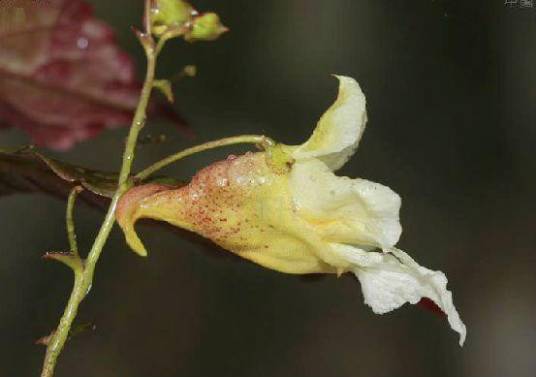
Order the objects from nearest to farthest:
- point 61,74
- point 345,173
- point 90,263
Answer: point 90,263
point 61,74
point 345,173

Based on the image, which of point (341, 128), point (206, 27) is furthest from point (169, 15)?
point (341, 128)

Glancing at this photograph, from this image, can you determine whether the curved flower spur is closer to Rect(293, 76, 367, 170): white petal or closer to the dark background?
Rect(293, 76, 367, 170): white petal

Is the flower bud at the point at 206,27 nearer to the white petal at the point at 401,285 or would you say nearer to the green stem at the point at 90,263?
the green stem at the point at 90,263

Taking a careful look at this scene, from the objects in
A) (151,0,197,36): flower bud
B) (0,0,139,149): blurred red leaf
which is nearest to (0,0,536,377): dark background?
(0,0,139,149): blurred red leaf

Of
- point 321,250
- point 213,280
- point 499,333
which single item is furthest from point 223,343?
point 321,250

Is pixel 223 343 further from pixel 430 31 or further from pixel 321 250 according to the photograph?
pixel 321 250

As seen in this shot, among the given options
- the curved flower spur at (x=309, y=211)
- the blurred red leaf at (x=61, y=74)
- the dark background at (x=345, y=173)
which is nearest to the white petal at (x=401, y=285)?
the curved flower spur at (x=309, y=211)

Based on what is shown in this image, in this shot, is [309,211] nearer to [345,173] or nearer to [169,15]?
[169,15]
